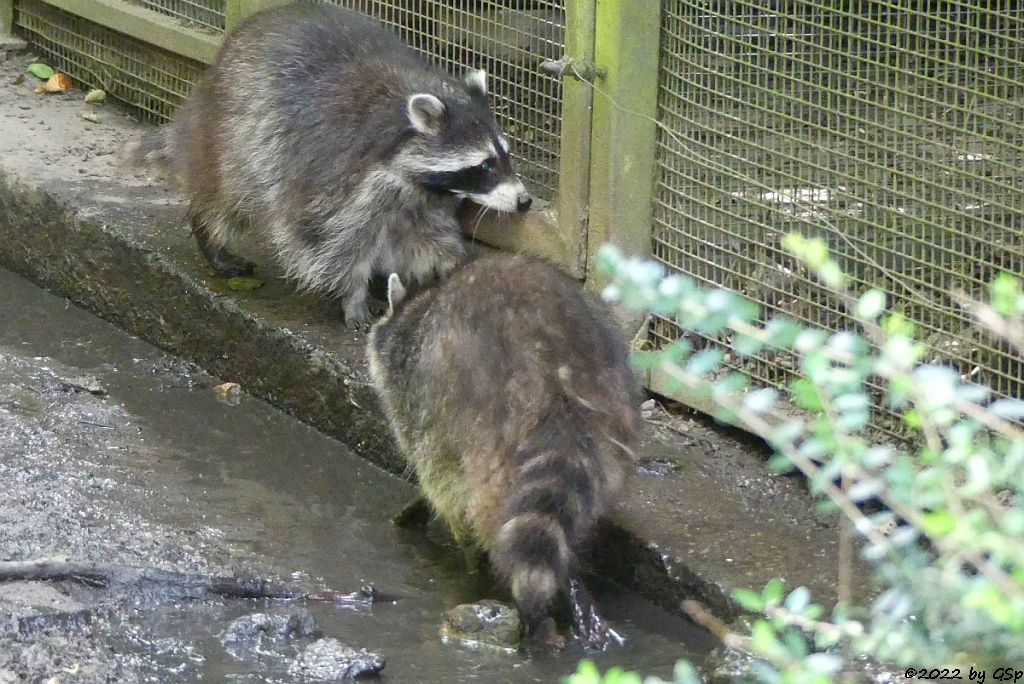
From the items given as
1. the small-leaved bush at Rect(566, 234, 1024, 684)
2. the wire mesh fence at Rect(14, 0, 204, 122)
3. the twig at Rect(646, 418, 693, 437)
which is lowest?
the twig at Rect(646, 418, 693, 437)

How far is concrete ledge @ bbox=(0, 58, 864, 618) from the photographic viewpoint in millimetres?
3445

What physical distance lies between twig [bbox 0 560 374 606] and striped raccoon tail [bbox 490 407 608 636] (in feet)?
1.63

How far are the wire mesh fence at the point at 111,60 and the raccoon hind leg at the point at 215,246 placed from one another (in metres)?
1.12

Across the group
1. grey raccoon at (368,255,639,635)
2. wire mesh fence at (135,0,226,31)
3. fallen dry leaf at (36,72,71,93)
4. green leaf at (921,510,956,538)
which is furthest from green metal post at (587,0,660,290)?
fallen dry leaf at (36,72,71,93)

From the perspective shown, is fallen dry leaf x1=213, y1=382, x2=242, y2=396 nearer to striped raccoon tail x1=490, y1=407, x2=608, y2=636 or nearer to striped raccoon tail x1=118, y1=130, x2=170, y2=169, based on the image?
striped raccoon tail x1=118, y1=130, x2=170, y2=169

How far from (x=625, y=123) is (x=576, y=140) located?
8.1 inches

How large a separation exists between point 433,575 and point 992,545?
258 cm

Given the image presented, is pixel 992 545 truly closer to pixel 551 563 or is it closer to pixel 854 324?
pixel 551 563

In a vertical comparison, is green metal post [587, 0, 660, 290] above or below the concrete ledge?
above

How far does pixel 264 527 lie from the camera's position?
12.7 feet

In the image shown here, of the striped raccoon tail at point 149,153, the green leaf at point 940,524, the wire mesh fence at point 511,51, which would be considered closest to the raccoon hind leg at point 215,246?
the striped raccoon tail at point 149,153

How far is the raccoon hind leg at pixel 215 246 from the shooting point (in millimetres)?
4988

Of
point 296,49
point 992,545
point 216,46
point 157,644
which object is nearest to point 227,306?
point 296,49

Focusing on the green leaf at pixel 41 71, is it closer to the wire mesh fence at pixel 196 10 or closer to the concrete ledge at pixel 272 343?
the concrete ledge at pixel 272 343
